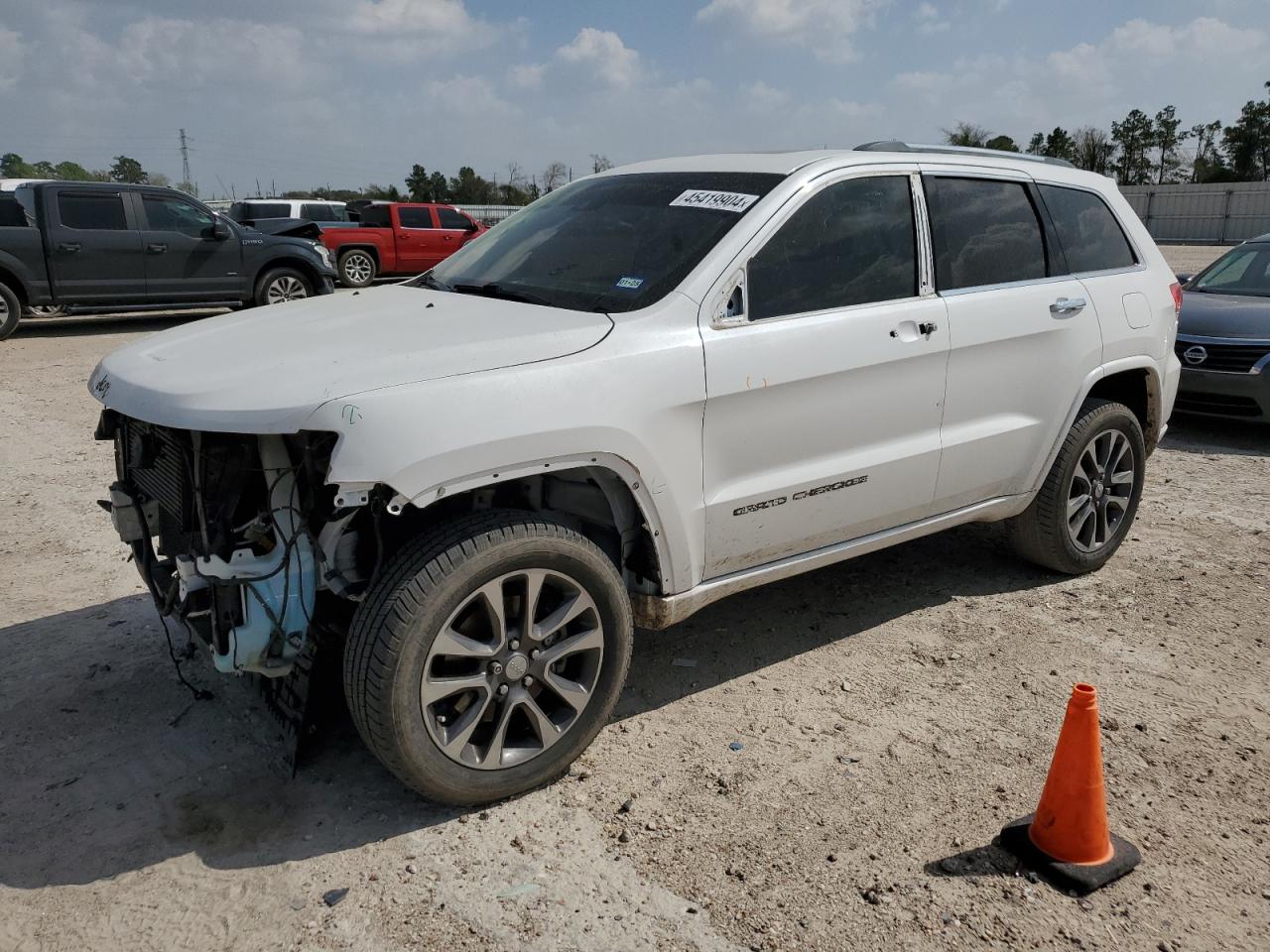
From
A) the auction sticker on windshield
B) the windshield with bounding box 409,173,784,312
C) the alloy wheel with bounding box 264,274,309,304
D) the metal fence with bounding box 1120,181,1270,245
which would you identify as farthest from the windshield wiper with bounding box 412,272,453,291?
the metal fence with bounding box 1120,181,1270,245

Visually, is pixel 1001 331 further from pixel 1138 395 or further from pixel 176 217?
pixel 176 217

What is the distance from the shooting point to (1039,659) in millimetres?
4129

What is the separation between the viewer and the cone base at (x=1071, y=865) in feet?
8.99

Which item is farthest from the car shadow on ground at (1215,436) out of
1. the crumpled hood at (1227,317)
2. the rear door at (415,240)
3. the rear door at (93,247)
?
the rear door at (415,240)

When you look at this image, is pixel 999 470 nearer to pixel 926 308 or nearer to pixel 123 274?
pixel 926 308

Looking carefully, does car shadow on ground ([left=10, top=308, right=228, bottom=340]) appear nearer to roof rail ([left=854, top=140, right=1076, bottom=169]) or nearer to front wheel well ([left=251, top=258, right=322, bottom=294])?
front wheel well ([left=251, top=258, right=322, bottom=294])

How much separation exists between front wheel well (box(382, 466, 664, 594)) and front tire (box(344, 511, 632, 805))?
0.17 metres

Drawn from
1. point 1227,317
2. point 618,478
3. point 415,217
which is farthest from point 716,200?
point 415,217

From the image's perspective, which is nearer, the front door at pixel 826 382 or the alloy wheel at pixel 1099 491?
the front door at pixel 826 382

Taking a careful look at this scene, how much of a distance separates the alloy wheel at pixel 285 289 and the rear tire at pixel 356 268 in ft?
17.0

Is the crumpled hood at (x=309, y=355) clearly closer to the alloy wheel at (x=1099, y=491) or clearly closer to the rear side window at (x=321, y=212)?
the alloy wheel at (x=1099, y=491)

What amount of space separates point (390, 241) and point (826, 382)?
17880mm

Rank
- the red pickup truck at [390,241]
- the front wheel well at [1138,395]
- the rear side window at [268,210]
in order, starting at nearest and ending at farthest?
1. the front wheel well at [1138,395]
2. the red pickup truck at [390,241]
3. the rear side window at [268,210]

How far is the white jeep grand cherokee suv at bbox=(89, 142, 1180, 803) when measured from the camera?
284 cm
